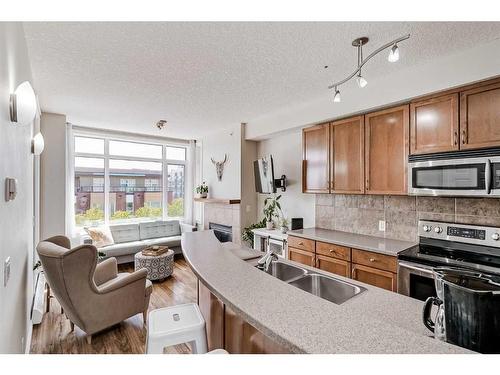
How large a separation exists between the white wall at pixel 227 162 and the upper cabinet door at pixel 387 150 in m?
2.42

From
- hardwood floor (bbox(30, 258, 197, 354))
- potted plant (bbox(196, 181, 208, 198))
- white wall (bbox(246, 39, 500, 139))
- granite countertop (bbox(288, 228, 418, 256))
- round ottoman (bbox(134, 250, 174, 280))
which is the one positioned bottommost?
hardwood floor (bbox(30, 258, 197, 354))

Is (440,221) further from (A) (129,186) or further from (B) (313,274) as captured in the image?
(A) (129,186)

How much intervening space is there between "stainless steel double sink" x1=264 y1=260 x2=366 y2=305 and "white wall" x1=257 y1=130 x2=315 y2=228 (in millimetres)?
2083

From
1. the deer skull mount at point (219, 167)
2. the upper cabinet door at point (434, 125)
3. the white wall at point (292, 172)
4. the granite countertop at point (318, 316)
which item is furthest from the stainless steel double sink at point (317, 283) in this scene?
the deer skull mount at point (219, 167)

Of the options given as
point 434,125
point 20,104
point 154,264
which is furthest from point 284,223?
point 20,104

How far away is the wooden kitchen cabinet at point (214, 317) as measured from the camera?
1.56 m

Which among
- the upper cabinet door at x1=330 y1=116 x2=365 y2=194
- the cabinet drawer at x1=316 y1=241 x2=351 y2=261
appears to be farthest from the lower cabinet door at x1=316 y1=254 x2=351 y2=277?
the upper cabinet door at x1=330 y1=116 x2=365 y2=194

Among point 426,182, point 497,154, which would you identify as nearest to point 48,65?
point 426,182

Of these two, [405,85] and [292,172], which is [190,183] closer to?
[292,172]

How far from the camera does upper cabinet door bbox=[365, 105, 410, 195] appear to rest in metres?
2.53

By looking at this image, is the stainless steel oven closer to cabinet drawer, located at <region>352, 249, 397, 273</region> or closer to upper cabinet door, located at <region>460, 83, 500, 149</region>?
cabinet drawer, located at <region>352, 249, 397, 273</region>

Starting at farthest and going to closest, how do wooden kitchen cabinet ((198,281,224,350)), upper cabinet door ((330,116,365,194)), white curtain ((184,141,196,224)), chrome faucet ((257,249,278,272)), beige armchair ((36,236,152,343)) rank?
white curtain ((184,141,196,224))
upper cabinet door ((330,116,365,194))
beige armchair ((36,236,152,343))
chrome faucet ((257,249,278,272))
wooden kitchen cabinet ((198,281,224,350))

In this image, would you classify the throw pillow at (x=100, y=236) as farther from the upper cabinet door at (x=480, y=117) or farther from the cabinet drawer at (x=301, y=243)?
the upper cabinet door at (x=480, y=117)
